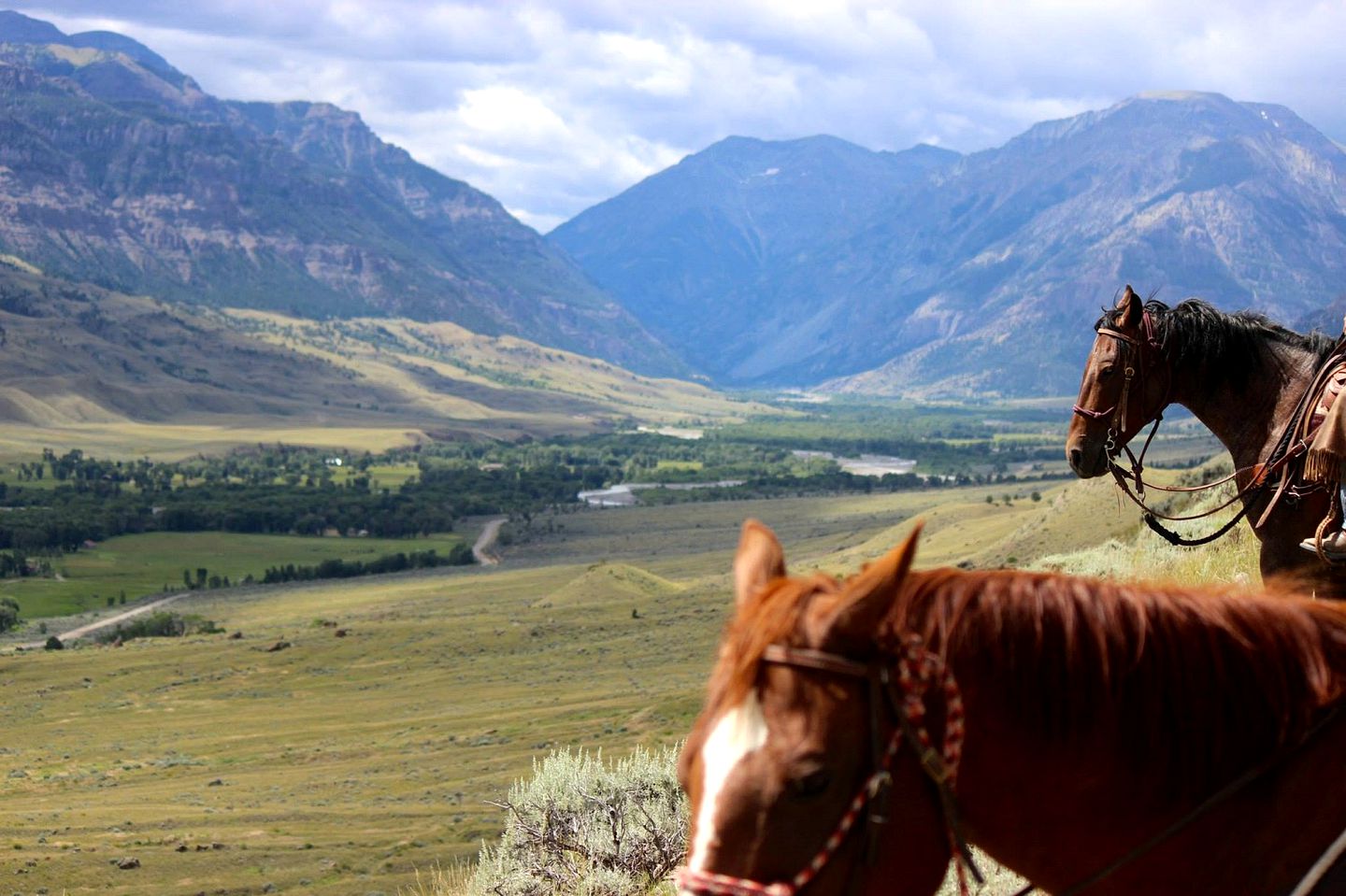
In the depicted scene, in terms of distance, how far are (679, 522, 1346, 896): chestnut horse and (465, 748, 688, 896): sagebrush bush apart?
4.67 metres

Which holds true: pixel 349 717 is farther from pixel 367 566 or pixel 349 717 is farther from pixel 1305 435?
pixel 367 566

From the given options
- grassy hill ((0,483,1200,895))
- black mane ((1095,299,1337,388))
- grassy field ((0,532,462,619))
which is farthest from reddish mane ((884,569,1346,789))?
grassy field ((0,532,462,619))

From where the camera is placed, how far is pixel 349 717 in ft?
125

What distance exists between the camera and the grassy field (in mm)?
76062

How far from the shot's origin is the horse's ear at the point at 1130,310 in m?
7.87

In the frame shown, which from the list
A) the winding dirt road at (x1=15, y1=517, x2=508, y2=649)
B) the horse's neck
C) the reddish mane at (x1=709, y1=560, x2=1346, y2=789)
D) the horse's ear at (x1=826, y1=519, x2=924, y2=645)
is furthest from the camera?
the winding dirt road at (x1=15, y1=517, x2=508, y2=649)

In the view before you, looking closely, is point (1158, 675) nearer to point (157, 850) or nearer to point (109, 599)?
point (157, 850)

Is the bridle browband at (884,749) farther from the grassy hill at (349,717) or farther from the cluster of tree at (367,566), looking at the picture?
the cluster of tree at (367,566)

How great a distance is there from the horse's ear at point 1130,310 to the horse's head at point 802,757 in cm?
533

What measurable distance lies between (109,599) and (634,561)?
29088mm

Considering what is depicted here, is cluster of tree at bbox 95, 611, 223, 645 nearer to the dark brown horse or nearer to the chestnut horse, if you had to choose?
the dark brown horse

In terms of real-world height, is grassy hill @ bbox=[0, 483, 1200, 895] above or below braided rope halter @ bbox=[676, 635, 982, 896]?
below

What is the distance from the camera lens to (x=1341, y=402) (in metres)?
6.62

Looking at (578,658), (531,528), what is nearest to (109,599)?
(531,528)
